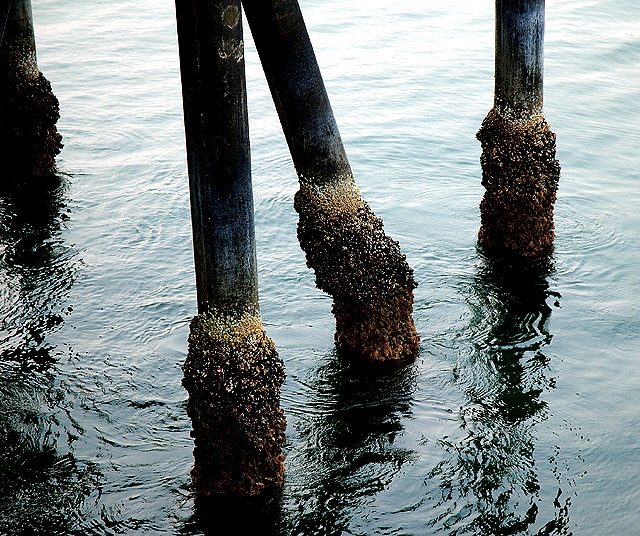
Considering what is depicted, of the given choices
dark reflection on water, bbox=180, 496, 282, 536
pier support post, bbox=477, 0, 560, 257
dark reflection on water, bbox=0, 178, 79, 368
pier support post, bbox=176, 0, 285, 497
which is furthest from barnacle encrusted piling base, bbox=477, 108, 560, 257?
dark reflection on water, bbox=0, 178, 79, 368

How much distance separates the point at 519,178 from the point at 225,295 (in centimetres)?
306

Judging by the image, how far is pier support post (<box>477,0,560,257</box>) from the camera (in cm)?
622

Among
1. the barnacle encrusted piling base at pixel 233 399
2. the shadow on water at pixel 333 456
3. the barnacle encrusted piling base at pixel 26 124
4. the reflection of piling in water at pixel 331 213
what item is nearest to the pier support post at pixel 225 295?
the barnacle encrusted piling base at pixel 233 399

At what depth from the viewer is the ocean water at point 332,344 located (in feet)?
15.6

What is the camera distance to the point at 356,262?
5324mm

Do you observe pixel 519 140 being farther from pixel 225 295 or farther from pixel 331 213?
pixel 225 295

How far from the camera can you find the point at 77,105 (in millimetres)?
11141

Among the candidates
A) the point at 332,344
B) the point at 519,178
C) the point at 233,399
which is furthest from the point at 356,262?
the point at 519,178

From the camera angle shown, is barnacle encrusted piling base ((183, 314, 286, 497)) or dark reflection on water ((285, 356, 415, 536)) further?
dark reflection on water ((285, 356, 415, 536))

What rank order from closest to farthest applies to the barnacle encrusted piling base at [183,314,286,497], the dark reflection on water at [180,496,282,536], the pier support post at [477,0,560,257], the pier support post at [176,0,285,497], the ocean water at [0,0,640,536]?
the pier support post at [176,0,285,497]
the barnacle encrusted piling base at [183,314,286,497]
the dark reflection on water at [180,496,282,536]
the ocean water at [0,0,640,536]
the pier support post at [477,0,560,257]

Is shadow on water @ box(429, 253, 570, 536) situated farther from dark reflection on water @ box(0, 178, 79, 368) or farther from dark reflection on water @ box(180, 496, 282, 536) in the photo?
dark reflection on water @ box(0, 178, 79, 368)

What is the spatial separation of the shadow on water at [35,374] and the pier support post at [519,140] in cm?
350

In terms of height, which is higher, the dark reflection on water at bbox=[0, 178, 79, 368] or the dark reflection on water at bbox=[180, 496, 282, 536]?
the dark reflection on water at bbox=[0, 178, 79, 368]

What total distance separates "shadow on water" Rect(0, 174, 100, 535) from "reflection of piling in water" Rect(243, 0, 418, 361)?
186 centimetres
